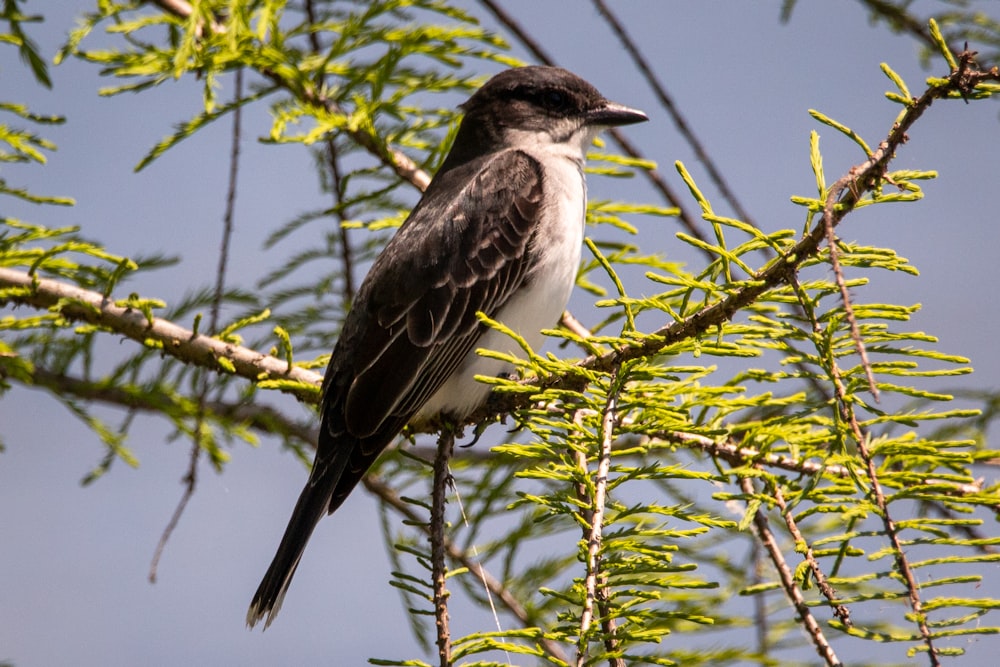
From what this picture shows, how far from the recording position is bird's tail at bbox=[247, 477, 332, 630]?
305 centimetres

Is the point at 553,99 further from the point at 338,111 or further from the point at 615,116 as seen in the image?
the point at 338,111

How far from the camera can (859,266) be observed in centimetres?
191

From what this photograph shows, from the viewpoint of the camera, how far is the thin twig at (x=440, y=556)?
200 cm

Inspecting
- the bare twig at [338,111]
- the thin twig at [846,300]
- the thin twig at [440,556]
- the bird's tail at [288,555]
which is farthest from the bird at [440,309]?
the thin twig at [846,300]

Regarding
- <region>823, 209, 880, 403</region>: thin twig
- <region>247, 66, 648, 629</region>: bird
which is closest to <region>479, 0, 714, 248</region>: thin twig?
<region>247, 66, 648, 629</region>: bird

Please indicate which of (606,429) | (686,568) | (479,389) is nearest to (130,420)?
(479,389)

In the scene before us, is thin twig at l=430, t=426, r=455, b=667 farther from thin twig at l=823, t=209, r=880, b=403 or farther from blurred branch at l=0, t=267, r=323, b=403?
thin twig at l=823, t=209, r=880, b=403

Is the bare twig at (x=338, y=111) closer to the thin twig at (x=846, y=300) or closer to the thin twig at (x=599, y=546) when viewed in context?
the thin twig at (x=599, y=546)

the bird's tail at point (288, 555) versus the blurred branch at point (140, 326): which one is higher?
the blurred branch at point (140, 326)

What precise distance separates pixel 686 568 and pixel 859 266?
0.66 metres

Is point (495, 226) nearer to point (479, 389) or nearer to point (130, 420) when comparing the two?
point (479, 389)

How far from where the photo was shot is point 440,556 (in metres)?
2.28

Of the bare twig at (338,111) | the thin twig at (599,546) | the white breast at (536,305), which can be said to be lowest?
the thin twig at (599,546)

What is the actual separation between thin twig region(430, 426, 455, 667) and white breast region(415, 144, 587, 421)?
427 mm
